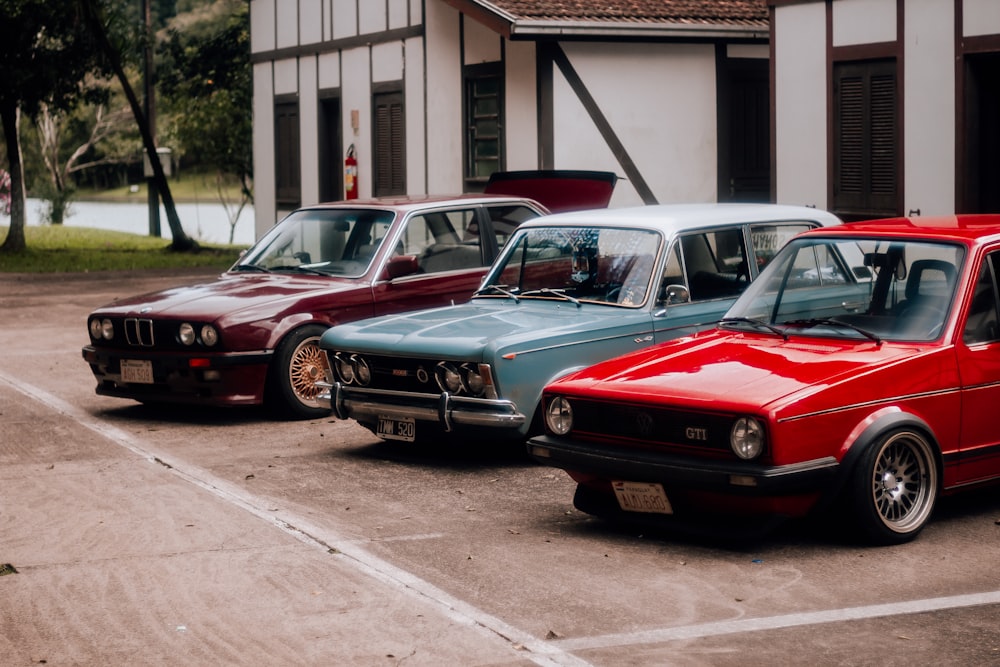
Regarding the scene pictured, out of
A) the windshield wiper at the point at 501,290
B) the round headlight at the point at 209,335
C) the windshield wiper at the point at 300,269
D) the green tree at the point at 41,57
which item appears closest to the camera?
the windshield wiper at the point at 501,290

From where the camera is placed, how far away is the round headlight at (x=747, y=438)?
22.3 ft

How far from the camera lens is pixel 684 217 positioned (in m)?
9.79

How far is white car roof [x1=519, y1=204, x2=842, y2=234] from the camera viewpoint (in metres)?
9.72

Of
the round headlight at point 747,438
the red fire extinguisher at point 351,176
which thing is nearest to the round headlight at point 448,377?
the round headlight at point 747,438

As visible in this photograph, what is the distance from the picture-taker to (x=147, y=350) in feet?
37.1

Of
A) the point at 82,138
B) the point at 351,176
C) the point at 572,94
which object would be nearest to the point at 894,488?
the point at 572,94

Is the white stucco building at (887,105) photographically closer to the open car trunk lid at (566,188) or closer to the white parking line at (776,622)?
the open car trunk lid at (566,188)

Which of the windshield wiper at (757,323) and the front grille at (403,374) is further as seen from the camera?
the front grille at (403,374)

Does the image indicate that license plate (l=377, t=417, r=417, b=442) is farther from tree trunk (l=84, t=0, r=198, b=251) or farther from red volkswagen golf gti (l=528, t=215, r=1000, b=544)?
tree trunk (l=84, t=0, r=198, b=251)

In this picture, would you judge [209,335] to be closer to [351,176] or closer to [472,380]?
[472,380]

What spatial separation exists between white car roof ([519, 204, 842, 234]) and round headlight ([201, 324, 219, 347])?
237cm

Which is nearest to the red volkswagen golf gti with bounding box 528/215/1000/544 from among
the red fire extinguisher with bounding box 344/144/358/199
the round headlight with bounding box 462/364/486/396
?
the round headlight with bounding box 462/364/486/396

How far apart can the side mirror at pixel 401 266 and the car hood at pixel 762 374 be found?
12.6 ft

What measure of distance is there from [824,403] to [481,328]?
9.41 feet
